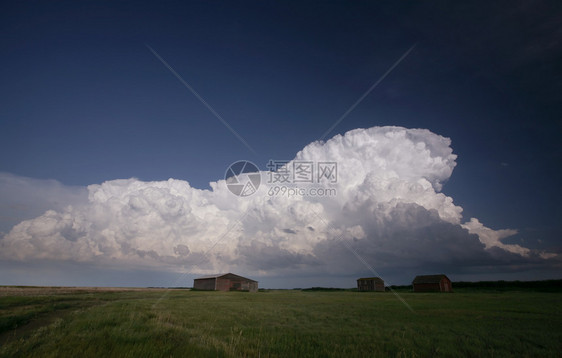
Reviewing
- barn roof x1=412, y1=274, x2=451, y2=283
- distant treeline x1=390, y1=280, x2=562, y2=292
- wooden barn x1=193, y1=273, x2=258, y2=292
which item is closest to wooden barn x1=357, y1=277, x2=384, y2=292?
barn roof x1=412, y1=274, x2=451, y2=283

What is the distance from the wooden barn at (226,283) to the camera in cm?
8288

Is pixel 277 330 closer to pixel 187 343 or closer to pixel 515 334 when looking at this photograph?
pixel 187 343

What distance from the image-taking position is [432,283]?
83375 mm

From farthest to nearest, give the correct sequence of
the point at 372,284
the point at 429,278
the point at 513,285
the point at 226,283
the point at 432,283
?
the point at 372,284
the point at 513,285
the point at 429,278
the point at 226,283
the point at 432,283

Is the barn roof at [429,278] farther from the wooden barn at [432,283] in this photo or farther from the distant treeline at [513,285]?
the distant treeline at [513,285]

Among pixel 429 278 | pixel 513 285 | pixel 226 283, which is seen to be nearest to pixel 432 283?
pixel 429 278

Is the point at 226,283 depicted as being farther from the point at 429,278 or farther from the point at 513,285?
the point at 513,285

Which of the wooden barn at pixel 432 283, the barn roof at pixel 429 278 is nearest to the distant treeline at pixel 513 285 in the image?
the wooden barn at pixel 432 283

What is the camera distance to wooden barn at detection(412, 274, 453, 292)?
268 ft

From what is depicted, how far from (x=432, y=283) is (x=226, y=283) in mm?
60609

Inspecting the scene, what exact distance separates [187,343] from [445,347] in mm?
10157

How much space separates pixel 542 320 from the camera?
18656 mm

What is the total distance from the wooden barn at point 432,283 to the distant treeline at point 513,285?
13.4 meters

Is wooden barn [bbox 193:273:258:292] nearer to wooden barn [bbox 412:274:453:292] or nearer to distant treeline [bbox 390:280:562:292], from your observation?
wooden barn [bbox 412:274:453:292]
